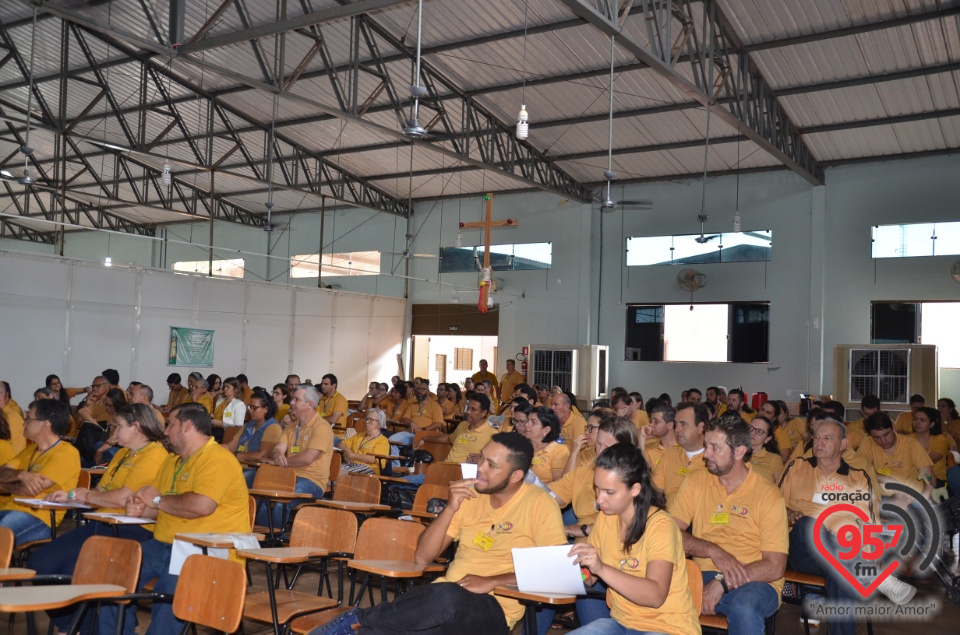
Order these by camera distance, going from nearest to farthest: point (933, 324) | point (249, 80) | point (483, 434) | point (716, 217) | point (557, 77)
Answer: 1. point (483, 434)
2. point (249, 80)
3. point (557, 77)
4. point (933, 324)
5. point (716, 217)

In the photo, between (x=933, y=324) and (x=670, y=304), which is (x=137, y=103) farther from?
(x=933, y=324)

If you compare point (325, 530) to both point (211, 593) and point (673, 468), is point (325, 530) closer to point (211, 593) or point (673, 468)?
point (211, 593)

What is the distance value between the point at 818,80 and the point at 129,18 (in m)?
10.4

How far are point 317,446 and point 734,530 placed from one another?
362cm

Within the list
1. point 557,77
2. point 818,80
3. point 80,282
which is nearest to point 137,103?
point 80,282

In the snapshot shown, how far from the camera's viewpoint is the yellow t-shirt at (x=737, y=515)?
3479 millimetres

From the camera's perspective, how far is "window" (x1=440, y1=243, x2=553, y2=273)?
17078mm

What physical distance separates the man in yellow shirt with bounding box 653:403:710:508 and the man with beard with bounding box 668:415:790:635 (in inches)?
46.2

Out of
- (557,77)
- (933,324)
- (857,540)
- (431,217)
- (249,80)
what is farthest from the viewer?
(431,217)

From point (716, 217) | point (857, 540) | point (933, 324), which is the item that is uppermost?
point (716, 217)

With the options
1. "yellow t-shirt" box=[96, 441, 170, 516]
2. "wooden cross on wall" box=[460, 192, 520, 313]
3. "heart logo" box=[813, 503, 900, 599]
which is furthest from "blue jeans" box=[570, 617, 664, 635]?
"wooden cross on wall" box=[460, 192, 520, 313]

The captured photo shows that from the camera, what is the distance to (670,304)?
15.6 metres

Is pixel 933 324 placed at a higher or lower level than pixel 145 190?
lower

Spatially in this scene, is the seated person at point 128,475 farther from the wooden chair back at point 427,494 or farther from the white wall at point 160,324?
the white wall at point 160,324
